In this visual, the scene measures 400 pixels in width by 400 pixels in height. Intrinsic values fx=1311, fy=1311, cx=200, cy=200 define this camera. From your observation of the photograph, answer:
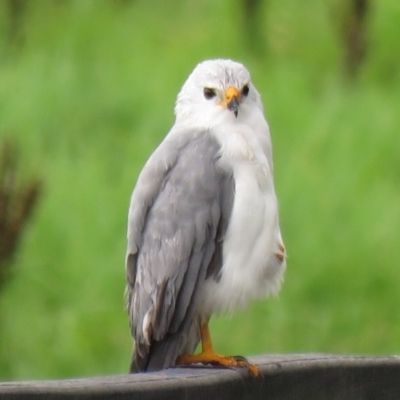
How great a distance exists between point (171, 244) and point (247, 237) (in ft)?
0.71

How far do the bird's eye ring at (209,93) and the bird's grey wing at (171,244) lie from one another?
30 cm

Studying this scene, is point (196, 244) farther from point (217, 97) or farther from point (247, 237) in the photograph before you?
point (217, 97)

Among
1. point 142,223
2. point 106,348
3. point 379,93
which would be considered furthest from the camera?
point 379,93

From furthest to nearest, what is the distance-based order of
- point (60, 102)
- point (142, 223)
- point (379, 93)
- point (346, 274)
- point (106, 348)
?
point (379, 93) → point (60, 102) → point (346, 274) → point (106, 348) → point (142, 223)

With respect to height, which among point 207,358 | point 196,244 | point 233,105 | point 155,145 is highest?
point 233,105

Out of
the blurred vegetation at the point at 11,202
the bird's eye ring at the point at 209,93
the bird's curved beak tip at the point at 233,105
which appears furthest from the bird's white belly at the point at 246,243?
the blurred vegetation at the point at 11,202

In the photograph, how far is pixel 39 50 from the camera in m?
8.79

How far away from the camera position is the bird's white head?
3982 millimetres

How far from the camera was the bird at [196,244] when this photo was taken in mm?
3705

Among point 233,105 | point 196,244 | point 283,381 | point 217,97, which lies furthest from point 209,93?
point 283,381

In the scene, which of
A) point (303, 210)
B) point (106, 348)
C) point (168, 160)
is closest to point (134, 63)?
point (303, 210)

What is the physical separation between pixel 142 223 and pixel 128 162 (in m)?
3.62

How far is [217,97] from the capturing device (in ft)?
13.2

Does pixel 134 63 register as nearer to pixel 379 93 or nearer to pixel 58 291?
pixel 379 93
